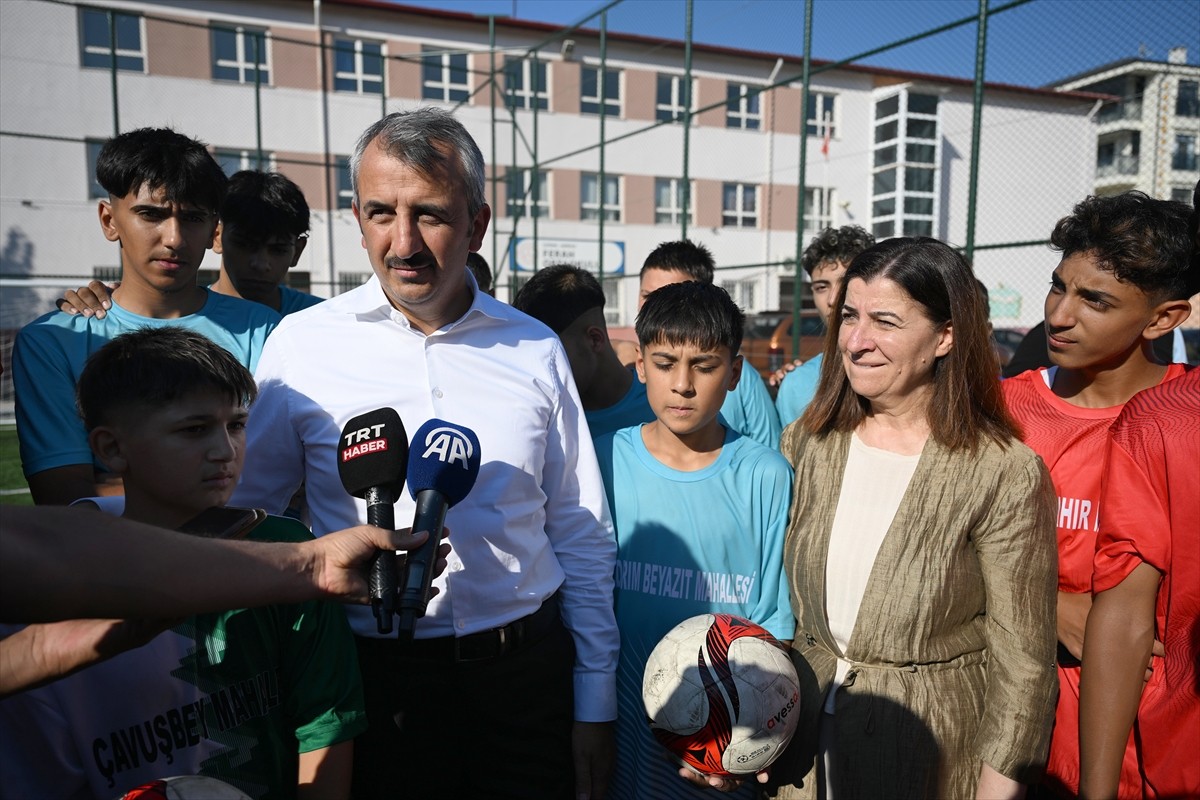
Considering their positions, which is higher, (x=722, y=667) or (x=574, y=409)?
(x=574, y=409)

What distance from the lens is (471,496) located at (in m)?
2.08

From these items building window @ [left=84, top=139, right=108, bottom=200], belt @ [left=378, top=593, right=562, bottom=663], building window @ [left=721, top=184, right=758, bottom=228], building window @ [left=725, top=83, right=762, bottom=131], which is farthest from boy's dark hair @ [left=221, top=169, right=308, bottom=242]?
building window @ [left=721, top=184, right=758, bottom=228]

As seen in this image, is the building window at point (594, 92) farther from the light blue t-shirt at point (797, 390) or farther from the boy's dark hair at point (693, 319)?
the boy's dark hair at point (693, 319)

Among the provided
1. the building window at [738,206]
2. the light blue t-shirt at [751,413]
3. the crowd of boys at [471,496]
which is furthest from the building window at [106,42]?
the light blue t-shirt at [751,413]

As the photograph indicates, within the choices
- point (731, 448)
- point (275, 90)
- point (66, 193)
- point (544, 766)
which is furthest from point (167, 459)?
point (275, 90)

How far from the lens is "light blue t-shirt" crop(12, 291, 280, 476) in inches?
93.2

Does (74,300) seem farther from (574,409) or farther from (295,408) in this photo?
(574,409)

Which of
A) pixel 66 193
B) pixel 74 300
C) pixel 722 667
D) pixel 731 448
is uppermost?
pixel 66 193

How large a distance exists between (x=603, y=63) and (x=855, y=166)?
1312cm

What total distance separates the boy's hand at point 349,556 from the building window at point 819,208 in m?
24.0

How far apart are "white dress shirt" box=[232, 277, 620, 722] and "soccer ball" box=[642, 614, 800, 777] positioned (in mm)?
259

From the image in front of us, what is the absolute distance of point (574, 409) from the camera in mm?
2334

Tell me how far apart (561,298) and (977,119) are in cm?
420

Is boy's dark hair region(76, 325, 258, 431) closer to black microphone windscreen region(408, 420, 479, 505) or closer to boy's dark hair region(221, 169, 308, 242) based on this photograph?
black microphone windscreen region(408, 420, 479, 505)
